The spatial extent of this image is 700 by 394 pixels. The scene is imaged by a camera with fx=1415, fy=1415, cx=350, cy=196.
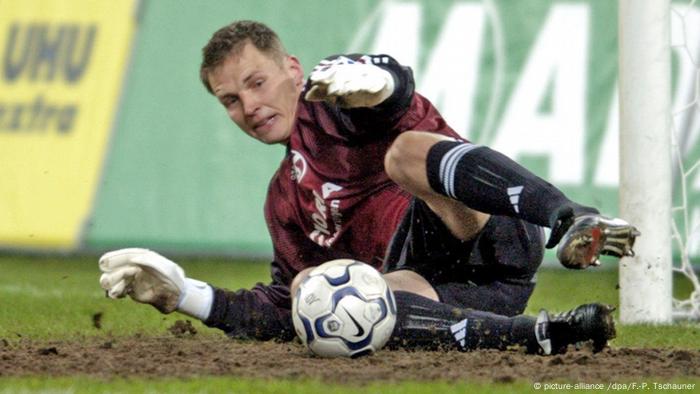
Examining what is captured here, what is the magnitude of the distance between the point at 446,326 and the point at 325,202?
880mm

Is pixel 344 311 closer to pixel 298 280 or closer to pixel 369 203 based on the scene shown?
pixel 298 280

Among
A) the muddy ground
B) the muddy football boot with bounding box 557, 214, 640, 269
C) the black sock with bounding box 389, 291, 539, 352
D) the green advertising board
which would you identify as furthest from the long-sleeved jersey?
the green advertising board

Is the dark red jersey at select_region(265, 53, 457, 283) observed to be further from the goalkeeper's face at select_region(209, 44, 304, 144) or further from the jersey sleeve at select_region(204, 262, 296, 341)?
the jersey sleeve at select_region(204, 262, 296, 341)

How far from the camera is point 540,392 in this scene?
421 centimetres

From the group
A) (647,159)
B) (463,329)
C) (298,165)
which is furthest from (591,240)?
(647,159)

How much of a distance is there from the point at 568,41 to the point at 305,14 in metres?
1.87

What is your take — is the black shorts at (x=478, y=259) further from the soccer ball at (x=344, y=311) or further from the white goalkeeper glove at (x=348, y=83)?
the white goalkeeper glove at (x=348, y=83)

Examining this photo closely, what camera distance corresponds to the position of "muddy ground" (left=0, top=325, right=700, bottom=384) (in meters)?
4.61

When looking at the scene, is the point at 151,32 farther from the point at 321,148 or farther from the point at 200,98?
the point at 321,148

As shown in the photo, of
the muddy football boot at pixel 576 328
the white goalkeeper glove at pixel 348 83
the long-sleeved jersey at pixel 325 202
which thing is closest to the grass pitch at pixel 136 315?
the muddy football boot at pixel 576 328

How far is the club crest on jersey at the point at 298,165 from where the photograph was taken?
595 centimetres

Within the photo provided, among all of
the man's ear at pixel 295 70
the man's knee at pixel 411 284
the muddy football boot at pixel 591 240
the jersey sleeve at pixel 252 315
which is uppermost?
the man's ear at pixel 295 70

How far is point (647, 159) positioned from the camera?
696 cm

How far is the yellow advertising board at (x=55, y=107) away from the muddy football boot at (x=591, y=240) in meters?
6.32
